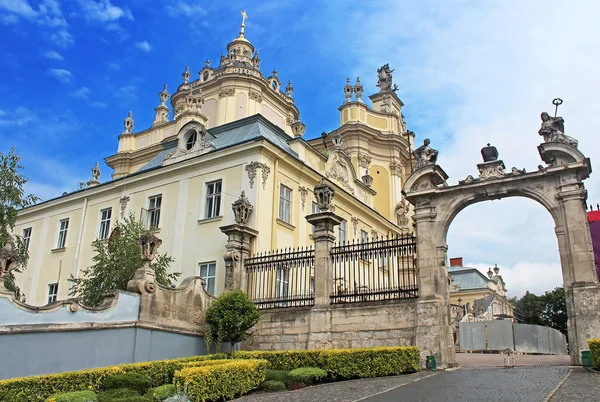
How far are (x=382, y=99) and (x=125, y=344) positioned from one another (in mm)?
33047

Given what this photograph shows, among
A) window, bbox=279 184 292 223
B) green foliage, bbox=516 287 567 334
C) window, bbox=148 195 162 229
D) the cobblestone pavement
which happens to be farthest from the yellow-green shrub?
green foliage, bbox=516 287 567 334

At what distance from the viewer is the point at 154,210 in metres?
25.2

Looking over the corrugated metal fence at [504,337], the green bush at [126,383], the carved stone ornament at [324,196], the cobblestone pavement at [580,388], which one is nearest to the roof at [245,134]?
the carved stone ornament at [324,196]

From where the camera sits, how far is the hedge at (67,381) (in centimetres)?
1006

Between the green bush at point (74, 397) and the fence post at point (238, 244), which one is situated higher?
the fence post at point (238, 244)

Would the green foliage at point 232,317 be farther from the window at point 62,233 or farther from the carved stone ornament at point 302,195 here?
the window at point 62,233

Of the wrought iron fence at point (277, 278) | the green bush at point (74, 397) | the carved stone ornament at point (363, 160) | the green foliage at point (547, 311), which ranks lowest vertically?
the green bush at point (74, 397)

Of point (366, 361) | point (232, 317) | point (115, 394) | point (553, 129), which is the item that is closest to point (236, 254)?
point (232, 317)

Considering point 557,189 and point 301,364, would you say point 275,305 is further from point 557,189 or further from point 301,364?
point 557,189

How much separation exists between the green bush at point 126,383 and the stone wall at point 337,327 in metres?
6.06

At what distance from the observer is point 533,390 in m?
9.83

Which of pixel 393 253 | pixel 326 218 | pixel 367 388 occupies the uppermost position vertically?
pixel 326 218

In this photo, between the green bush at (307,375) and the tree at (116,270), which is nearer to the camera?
the green bush at (307,375)

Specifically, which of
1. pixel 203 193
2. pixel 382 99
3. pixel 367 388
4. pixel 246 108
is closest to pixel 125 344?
pixel 367 388
